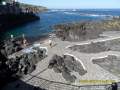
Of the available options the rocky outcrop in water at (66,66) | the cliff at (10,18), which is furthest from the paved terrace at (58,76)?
the cliff at (10,18)

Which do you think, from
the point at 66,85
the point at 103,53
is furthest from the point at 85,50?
the point at 66,85

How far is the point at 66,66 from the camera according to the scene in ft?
84.5

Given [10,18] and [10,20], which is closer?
[10,20]

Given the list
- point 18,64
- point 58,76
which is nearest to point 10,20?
point 18,64

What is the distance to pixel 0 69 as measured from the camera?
25016 millimetres

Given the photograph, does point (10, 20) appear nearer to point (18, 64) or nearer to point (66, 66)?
point (18, 64)

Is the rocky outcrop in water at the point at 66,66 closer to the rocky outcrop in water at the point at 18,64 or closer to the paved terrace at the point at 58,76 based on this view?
the paved terrace at the point at 58,76

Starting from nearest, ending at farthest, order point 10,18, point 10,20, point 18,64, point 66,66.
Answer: point 66,66, point 18,64, point 10,20, point 10,18

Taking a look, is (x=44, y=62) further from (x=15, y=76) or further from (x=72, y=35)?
(x=72, y=35)

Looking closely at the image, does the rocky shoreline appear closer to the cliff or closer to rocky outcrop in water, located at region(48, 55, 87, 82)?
the cliff

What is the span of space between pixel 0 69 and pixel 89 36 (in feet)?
62.0

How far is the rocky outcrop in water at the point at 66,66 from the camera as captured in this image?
2356cm

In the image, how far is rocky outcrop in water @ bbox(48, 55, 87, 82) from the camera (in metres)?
23.6

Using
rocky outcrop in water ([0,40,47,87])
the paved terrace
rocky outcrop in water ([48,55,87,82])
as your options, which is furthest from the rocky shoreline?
the paved terrace
